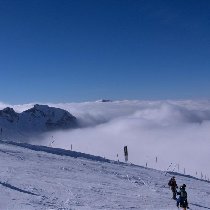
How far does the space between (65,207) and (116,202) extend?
13.8ft

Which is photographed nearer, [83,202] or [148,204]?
[83,202]

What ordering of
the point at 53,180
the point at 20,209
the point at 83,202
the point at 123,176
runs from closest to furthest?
the point at 20,209, the point at 83,202, the point at 53,180, the point at 123,176

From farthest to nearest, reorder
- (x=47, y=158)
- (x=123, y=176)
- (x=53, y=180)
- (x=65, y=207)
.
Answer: (x=47, y=158) → (x=123, y=176) → (x=53, y=180) → (x=65, y=207)

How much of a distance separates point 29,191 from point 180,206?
8532 mm

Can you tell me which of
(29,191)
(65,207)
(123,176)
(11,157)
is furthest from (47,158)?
(65,207)

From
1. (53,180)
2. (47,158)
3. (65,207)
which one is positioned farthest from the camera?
(47,158)

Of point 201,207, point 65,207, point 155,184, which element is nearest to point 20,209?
point 65,207

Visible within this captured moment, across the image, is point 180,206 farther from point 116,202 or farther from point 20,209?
point 20,209

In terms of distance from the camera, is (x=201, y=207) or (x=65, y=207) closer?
(x=65, y=207)

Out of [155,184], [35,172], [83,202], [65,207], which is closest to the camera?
[65,207]

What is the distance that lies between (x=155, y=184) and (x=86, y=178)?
6.48 metres

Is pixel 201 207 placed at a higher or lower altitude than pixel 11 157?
lower

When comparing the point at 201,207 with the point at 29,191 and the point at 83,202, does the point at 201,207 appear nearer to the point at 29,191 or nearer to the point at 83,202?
the point at 83,202

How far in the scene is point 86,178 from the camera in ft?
104
